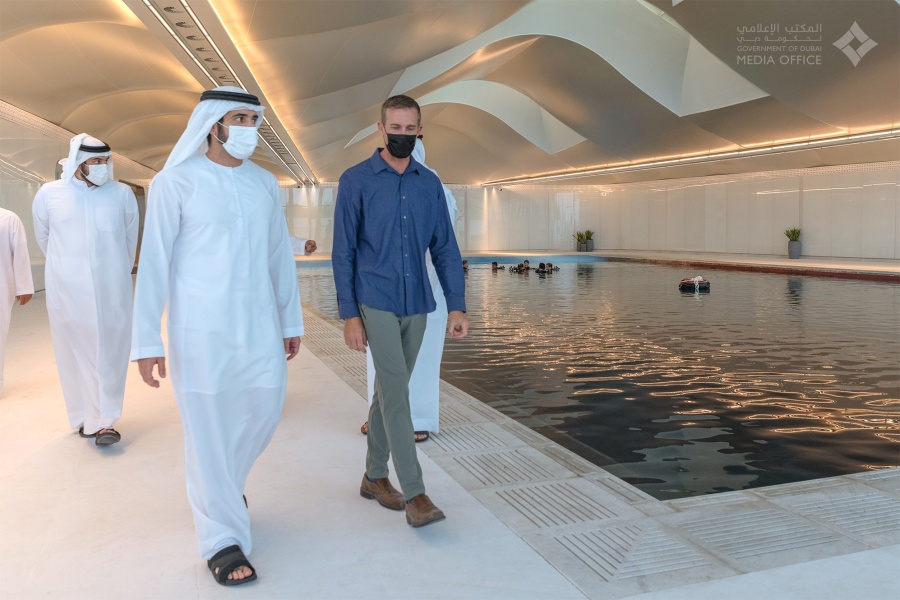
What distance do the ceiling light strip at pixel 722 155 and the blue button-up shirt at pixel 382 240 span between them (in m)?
19.9

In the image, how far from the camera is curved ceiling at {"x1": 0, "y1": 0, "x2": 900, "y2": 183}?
1113cm

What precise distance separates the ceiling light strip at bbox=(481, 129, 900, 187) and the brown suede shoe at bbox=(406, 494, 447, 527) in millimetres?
20285

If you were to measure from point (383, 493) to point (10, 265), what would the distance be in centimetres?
435

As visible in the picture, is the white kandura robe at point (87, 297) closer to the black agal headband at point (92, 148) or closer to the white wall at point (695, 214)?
the black agal headband at point (92, 148)

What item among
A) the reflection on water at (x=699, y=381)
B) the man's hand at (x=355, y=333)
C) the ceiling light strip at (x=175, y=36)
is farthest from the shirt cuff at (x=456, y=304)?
the ceiling light strip at (x=175, y=36)

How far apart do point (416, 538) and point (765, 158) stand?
24.4 m

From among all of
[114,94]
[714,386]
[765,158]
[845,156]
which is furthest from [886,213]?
[114,94]

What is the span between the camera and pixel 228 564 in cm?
276

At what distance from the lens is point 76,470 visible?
415 cm

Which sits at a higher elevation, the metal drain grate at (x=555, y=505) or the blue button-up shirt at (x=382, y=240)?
the blue button-up shirt at (x=382, y=240)

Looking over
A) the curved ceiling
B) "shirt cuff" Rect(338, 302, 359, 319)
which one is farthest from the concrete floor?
the curved ceiling

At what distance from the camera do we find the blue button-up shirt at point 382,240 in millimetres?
3299

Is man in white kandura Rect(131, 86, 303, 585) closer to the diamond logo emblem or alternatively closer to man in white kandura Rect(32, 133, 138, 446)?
man in white kandura Rect(32, 133, 138, 446)

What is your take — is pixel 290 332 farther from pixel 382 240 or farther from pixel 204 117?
pixel 204 117
